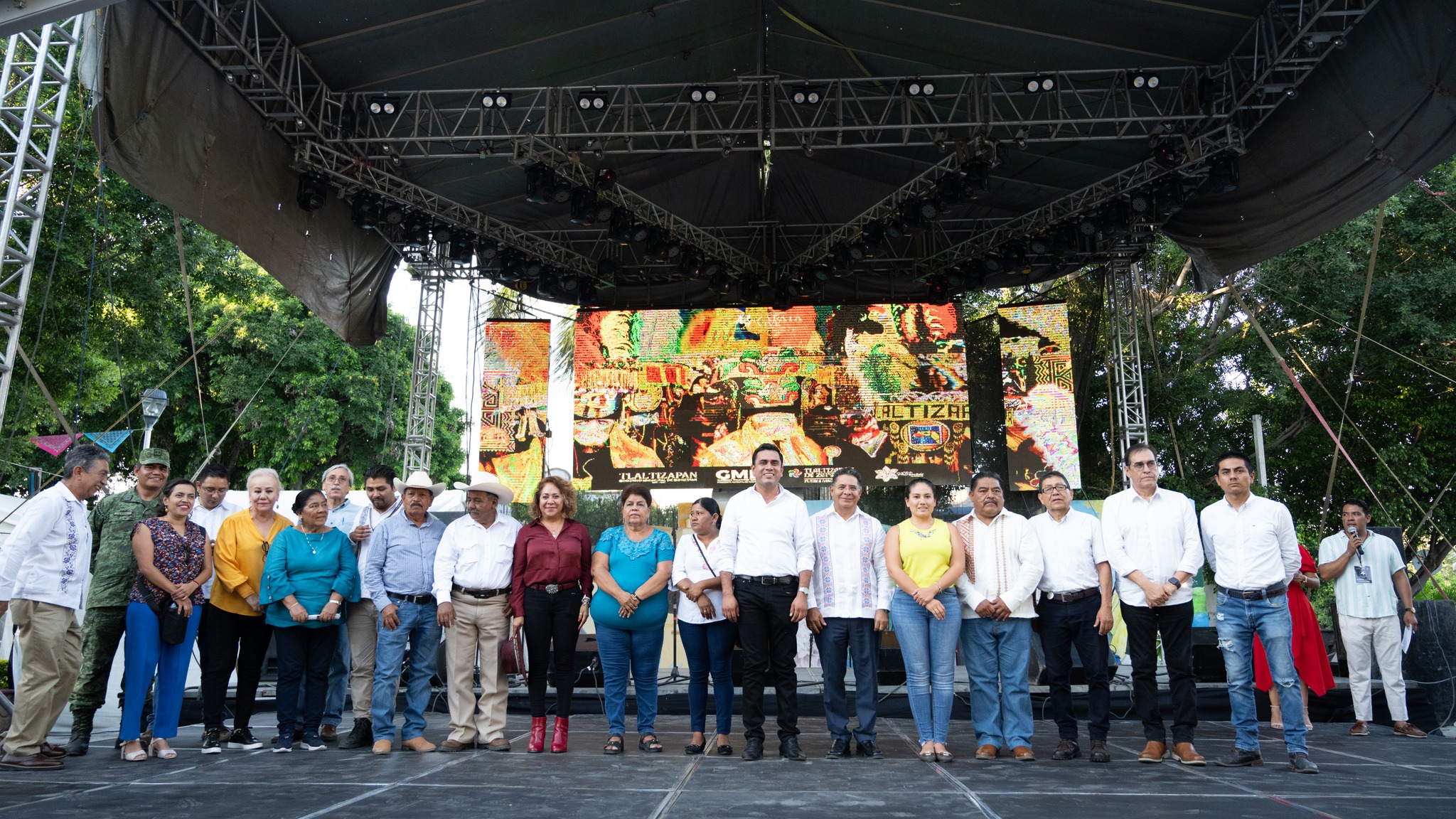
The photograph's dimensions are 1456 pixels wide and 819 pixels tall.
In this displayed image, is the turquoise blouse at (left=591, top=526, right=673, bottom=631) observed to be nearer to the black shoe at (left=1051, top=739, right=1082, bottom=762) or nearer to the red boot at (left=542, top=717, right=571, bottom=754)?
the red boot at (left=542, top=717, right=571, bottom=754)

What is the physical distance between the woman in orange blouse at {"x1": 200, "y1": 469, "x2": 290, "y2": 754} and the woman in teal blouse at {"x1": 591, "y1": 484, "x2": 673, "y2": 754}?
1.68 metres

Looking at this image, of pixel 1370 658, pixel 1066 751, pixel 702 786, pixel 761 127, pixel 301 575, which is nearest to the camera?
pixel 702 786

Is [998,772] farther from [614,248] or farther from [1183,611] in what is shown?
[614,248]

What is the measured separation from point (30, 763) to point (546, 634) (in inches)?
85.5

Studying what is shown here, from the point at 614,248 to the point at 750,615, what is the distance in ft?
27.1

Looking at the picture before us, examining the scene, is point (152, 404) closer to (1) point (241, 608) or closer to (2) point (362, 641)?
(1) point (241, 608)

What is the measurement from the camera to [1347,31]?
736cm

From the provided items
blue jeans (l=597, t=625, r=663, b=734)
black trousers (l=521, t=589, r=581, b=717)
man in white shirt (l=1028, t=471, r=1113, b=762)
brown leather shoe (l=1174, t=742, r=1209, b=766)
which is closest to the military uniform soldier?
black trousers (l=521, t=589, r=581, b=717)

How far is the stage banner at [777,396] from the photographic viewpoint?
11516 mm

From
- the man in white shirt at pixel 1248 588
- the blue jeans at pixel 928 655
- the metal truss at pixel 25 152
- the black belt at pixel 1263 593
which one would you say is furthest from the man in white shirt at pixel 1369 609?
the metal truss at pixel 25 152

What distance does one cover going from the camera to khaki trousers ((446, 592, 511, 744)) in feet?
16.4

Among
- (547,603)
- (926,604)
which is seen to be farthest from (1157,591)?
(547,603)

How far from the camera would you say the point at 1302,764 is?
4223 millimetres

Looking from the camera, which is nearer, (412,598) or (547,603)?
(547,603)
